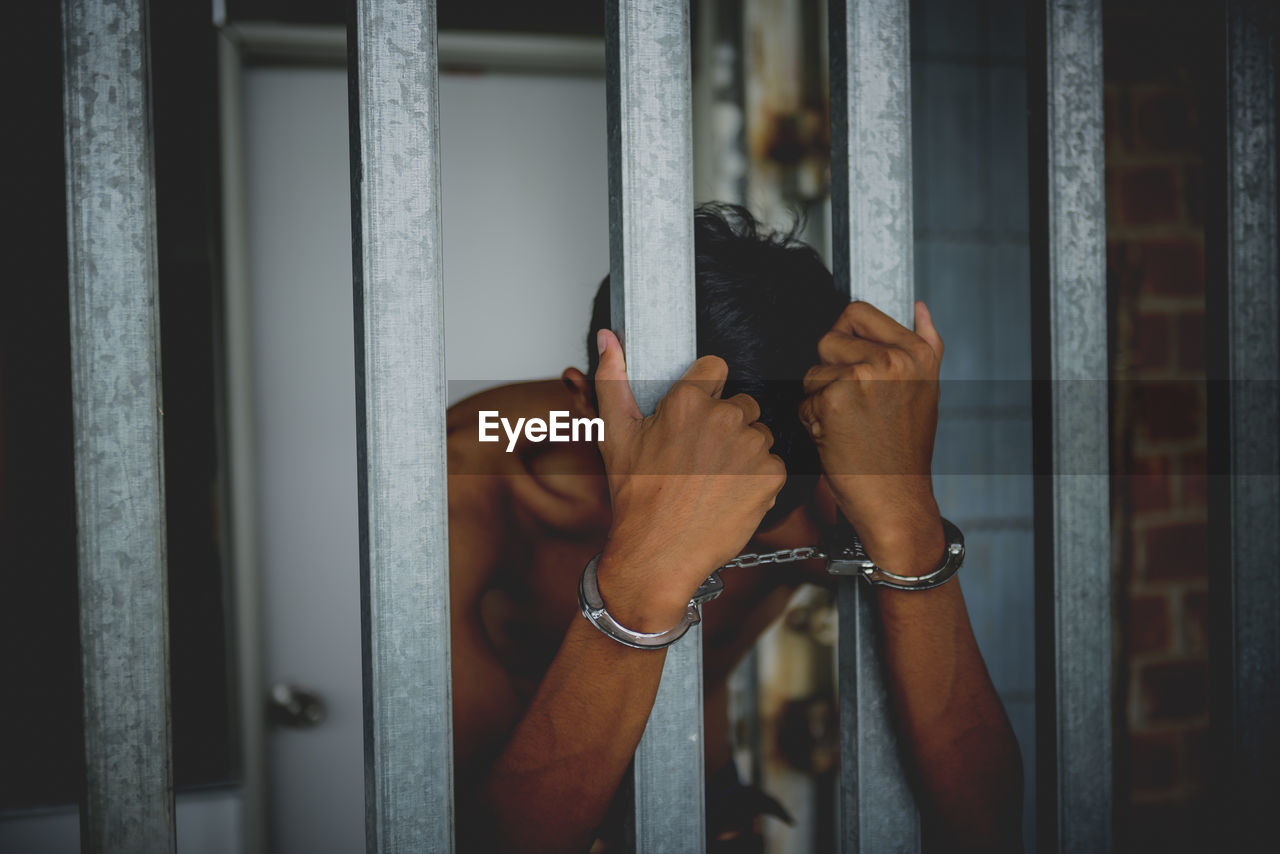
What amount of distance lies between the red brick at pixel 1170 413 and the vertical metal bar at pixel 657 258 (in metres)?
1.31

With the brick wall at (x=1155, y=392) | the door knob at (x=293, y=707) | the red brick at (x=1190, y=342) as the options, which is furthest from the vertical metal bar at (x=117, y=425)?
the red brick at (x=1190, y=342)

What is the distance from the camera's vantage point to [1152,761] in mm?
1619

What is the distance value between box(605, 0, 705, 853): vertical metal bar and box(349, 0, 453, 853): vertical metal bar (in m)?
0.16

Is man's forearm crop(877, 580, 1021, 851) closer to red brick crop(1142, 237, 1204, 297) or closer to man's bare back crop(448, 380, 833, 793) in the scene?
man's bare back crop(448, 380, 833, 793)

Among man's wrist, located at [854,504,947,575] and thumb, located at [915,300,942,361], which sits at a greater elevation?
thumb, located at [915,300,942,361]

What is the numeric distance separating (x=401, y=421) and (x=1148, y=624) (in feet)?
5.34

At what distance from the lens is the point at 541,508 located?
51.7 inches

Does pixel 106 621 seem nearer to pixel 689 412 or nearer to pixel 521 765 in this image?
pixel 521 765

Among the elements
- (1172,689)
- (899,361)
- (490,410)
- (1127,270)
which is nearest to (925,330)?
(899,361)

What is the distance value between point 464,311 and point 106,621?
1352mm

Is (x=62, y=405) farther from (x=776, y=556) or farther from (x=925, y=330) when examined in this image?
(x=925, y=330)

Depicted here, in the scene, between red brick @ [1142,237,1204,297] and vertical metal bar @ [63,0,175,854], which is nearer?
vertical metal bar @ [63,0,175,854]

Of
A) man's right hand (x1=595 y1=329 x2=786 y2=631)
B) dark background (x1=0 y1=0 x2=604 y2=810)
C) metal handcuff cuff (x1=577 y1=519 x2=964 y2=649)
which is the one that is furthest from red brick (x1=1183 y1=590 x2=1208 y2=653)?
dark background (x1=0 y1=0 x2=604 y2=810)

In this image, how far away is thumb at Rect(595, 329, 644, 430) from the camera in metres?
0.67
